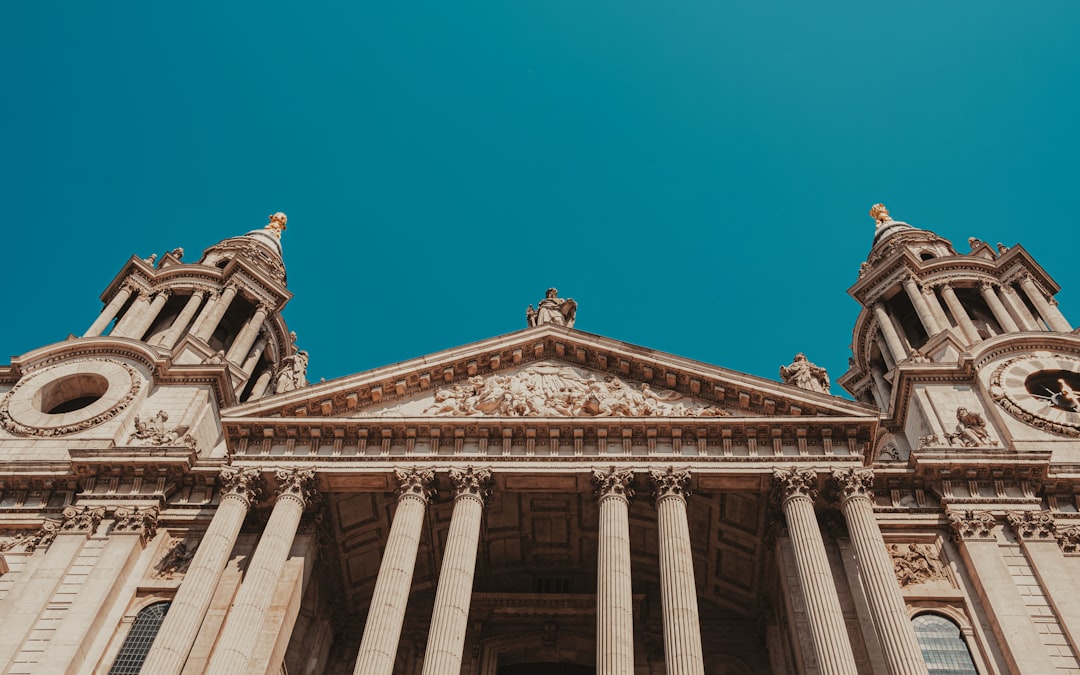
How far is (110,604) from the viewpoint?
23391 millimetres

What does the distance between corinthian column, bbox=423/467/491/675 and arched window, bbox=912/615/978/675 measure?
31.1ft

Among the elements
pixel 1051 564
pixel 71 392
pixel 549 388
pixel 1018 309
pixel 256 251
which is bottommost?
pixel 1051 564

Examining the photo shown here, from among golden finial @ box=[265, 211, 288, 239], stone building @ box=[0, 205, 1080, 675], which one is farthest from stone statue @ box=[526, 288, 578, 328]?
golden finial @ box=[265, 211, 288, 239]

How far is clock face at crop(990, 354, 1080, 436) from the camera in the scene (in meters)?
30.0

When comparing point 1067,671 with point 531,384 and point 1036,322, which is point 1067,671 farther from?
point 1036,322

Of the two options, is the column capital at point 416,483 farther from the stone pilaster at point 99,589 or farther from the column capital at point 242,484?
the stone pilaster at point 99,589

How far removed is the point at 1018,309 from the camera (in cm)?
3638

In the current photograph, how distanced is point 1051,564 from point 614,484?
982 centimetres

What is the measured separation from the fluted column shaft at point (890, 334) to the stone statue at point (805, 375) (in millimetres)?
8949

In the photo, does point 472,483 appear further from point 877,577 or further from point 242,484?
point 877,577

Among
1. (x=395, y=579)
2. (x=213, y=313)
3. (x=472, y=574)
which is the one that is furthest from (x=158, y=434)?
(x=472, y=574)

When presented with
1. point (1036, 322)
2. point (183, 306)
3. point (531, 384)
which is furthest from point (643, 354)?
point (183, 306)

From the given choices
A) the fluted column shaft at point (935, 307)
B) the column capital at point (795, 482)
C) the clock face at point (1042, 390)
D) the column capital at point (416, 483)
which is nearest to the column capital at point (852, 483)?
the column capital at point (795, 482)

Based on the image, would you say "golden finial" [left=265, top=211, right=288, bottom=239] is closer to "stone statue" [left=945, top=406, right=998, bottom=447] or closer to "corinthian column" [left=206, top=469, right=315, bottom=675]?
"corinthian column" [left=206, top=469, right=315, bottom=675]
